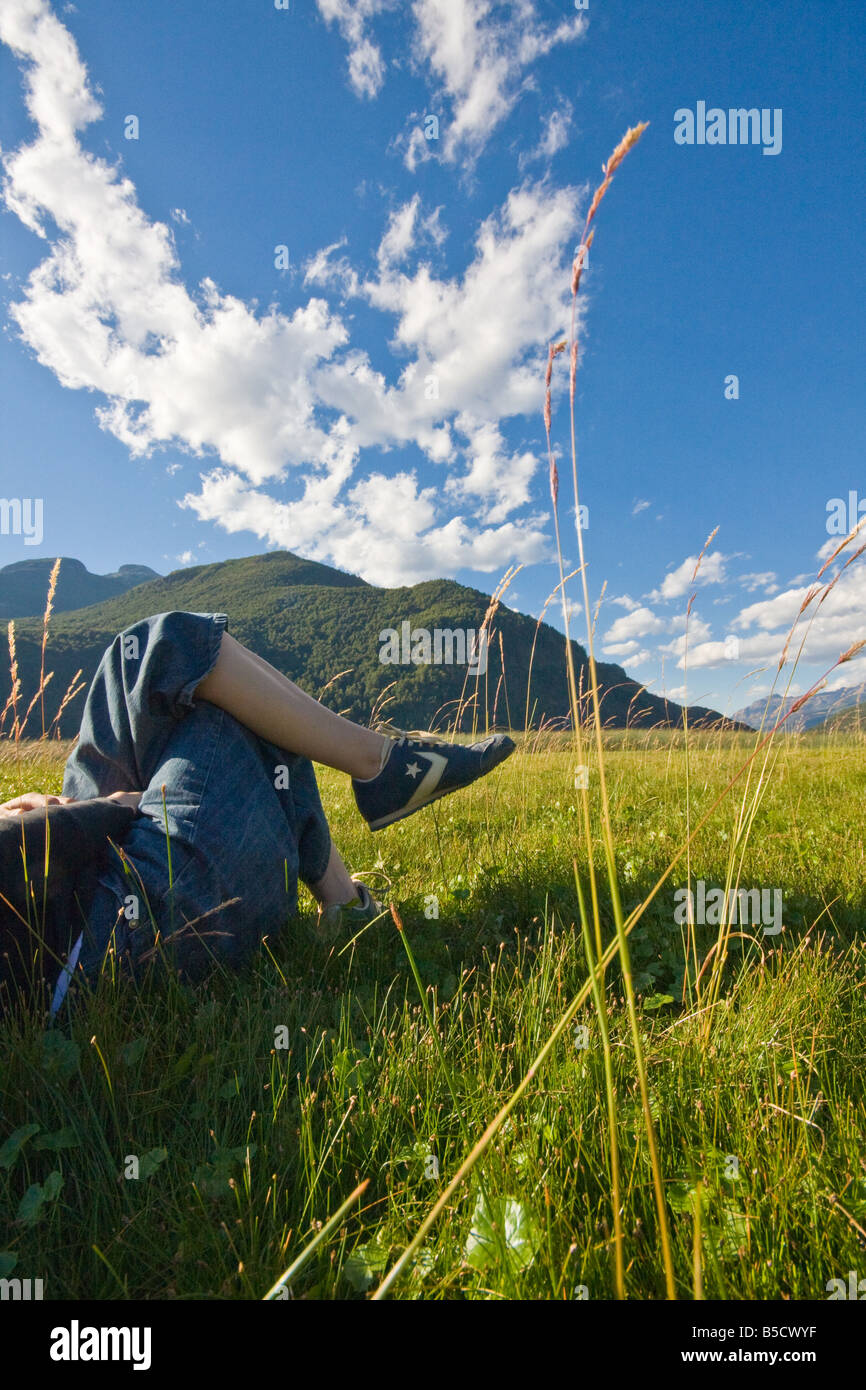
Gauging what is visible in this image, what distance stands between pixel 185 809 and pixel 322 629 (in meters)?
100

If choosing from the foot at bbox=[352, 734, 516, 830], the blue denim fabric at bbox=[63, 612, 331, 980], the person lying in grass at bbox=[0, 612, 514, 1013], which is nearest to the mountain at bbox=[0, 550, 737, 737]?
the foot at bbox=[352, 734, 516, 830]

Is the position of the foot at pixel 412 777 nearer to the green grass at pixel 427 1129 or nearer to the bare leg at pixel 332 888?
the bare leg at pixel 332 888

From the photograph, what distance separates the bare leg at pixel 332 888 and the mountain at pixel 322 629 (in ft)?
108

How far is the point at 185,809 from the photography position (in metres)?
1.85

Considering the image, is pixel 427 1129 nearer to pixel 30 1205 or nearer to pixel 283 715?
pixel 30 1205

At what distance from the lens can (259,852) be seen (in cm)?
194

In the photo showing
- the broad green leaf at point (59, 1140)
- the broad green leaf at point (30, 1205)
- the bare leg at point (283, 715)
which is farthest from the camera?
the bare leg at point (283, 715)

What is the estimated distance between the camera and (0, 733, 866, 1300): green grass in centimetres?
97

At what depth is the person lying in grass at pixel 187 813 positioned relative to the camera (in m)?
1.63

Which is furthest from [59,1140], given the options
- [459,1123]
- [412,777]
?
[412,777]

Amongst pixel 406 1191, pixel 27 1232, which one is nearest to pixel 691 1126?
pixel 406 1191

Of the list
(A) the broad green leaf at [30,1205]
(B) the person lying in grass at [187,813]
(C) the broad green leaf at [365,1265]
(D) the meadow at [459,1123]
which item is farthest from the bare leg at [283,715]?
(C) the broad green leaf at [365,1265]
